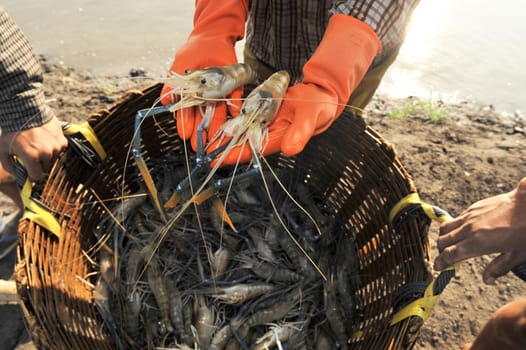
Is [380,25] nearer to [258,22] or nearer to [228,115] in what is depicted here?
[258,22]

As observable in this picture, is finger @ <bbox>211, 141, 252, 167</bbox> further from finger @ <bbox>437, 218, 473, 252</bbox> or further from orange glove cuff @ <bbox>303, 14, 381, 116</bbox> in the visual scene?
finger @ <bbox>437, 218, 473, 252</bbox>

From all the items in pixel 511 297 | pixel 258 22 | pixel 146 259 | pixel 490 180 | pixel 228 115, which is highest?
pixel 258 22

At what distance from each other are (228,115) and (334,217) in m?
0.79

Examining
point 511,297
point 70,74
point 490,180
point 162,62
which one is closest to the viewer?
point 511,297

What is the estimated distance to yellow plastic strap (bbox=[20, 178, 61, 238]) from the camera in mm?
A: 1671

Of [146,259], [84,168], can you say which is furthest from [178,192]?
[84,168]

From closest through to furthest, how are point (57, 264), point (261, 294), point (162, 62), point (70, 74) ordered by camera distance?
point (57, 264) < point (261, 294) < point (70, 74) < point (162, 62)

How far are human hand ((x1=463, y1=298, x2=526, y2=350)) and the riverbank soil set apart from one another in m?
0.54

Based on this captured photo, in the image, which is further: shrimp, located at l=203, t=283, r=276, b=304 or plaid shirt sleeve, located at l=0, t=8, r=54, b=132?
shrimp, located at l=203, t=283, r=276, b=304

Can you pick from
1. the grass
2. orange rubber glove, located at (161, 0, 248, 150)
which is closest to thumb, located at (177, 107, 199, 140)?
orange rubber glove, located at (161, 0, 248, 150)

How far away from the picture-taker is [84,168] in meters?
2.05

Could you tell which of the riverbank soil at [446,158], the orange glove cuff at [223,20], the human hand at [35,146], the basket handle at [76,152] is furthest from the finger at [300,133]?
the riverbank soil at [446,158]

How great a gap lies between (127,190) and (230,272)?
2.48 feet

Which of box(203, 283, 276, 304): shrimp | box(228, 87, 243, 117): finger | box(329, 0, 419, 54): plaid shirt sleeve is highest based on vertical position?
box(329, 0, 419, 54): plaid shirt sleeve
